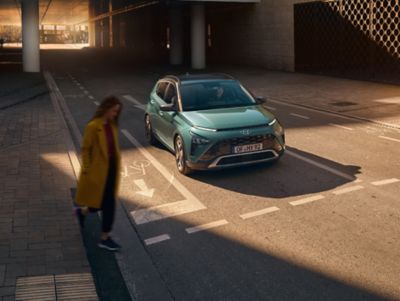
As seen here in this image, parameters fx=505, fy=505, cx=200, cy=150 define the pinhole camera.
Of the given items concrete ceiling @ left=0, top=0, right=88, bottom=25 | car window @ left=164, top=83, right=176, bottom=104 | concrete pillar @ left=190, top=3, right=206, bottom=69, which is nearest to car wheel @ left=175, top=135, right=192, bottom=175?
car window @ left=164, top=83, right=176, bottom=104

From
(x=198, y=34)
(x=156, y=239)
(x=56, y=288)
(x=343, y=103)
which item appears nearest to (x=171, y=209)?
(x=156, y=239)

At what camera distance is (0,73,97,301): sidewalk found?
498 centimetres

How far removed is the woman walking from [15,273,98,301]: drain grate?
866 mm

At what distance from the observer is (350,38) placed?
25891mm

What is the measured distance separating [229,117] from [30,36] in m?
26.6

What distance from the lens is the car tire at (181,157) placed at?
893 centimetres

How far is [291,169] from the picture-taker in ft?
30.2

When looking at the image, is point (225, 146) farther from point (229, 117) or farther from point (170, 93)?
point (170, 93)

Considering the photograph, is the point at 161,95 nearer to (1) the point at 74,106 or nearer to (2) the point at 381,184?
(2) the point at 381,184

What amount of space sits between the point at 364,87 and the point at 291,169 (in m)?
14.6

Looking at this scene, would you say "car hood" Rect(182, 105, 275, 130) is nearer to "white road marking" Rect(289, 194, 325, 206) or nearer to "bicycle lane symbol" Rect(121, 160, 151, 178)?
"bicycle lane symbol" Rect(121, 160, 151, 178)

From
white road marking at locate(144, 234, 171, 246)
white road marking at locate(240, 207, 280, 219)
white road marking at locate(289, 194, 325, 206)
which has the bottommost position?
white road marking at locate(144, 234, 171, 246)

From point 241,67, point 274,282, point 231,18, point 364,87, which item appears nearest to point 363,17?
point 364,87

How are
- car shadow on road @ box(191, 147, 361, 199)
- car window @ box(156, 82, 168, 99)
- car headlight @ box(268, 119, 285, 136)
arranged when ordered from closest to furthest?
car shadow on road @ box(191, 147, 361, 199)
car headlight @ box(268, 119, 285, 136)
car window @ box(156, 82, 168, 99)
